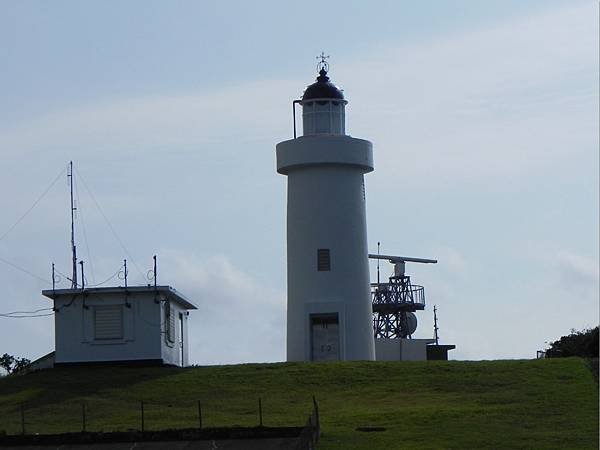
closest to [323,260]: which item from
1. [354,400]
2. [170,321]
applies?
[170,321]

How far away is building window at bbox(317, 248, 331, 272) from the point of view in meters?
55.8

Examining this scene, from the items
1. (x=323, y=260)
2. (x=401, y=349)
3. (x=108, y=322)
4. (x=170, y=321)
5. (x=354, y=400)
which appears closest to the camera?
(x=354, y=400)

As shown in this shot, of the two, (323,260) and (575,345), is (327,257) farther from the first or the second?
(575,345)

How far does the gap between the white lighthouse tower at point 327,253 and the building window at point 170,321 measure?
4.43 meters

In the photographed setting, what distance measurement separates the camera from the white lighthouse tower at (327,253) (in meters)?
55.7

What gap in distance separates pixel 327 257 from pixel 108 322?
837cm

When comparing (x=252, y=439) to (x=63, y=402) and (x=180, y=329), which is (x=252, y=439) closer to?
(x=63, y=402)

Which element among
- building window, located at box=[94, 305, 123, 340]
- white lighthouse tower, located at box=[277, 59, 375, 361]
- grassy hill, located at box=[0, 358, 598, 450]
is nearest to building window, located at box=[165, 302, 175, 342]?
building window, located at box=[94, 305, 123, 340]

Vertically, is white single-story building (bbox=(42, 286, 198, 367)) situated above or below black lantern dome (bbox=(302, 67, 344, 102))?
below

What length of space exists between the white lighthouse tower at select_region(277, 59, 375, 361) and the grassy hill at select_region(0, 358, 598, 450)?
5376mm

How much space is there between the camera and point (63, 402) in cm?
4481

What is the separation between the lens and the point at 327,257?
5584 cm

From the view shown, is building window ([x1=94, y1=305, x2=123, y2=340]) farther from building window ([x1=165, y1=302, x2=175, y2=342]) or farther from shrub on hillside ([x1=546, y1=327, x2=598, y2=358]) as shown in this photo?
shrub on hillside ([x1=546, y1=327, x2=598, y2=358])

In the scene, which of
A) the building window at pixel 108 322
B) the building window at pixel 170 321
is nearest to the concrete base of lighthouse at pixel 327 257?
the building window at pixel 170 321
